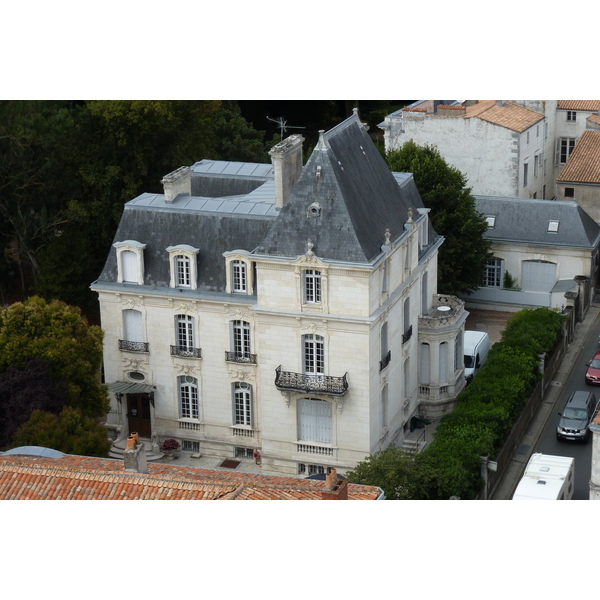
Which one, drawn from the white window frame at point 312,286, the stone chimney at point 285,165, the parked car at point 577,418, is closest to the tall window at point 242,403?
the white window frame at point 312,286

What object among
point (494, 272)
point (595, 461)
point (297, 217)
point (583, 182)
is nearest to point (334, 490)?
point (595, 461)

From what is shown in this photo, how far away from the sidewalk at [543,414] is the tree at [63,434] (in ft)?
59.6

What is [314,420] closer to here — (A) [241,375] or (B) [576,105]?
(A) [241,375]

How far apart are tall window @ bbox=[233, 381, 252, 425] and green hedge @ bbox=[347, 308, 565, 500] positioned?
24.4 feet

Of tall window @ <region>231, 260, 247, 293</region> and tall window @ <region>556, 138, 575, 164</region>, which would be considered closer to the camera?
tall window @ <region>231, 260, 247, 293</region>

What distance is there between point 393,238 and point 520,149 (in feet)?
89.6

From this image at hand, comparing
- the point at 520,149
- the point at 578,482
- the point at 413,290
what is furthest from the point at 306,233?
the point at 520,149

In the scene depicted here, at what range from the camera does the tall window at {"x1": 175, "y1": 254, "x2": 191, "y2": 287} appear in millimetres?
66750

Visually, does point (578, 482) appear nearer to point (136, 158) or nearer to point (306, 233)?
point (306, 233)

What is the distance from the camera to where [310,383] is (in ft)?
208

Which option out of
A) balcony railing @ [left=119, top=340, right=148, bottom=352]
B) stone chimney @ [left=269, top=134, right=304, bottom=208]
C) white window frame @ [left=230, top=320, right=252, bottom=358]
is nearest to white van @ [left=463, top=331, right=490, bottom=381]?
white window frame @ [left=230, top=320, right=252, bottom=358]

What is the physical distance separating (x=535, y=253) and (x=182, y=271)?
27032 millimetres

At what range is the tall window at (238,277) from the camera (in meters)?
65.6

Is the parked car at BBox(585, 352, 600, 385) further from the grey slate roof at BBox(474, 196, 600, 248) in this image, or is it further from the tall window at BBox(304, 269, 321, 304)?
the tall window at BBox(304, 269, 321, 304)
